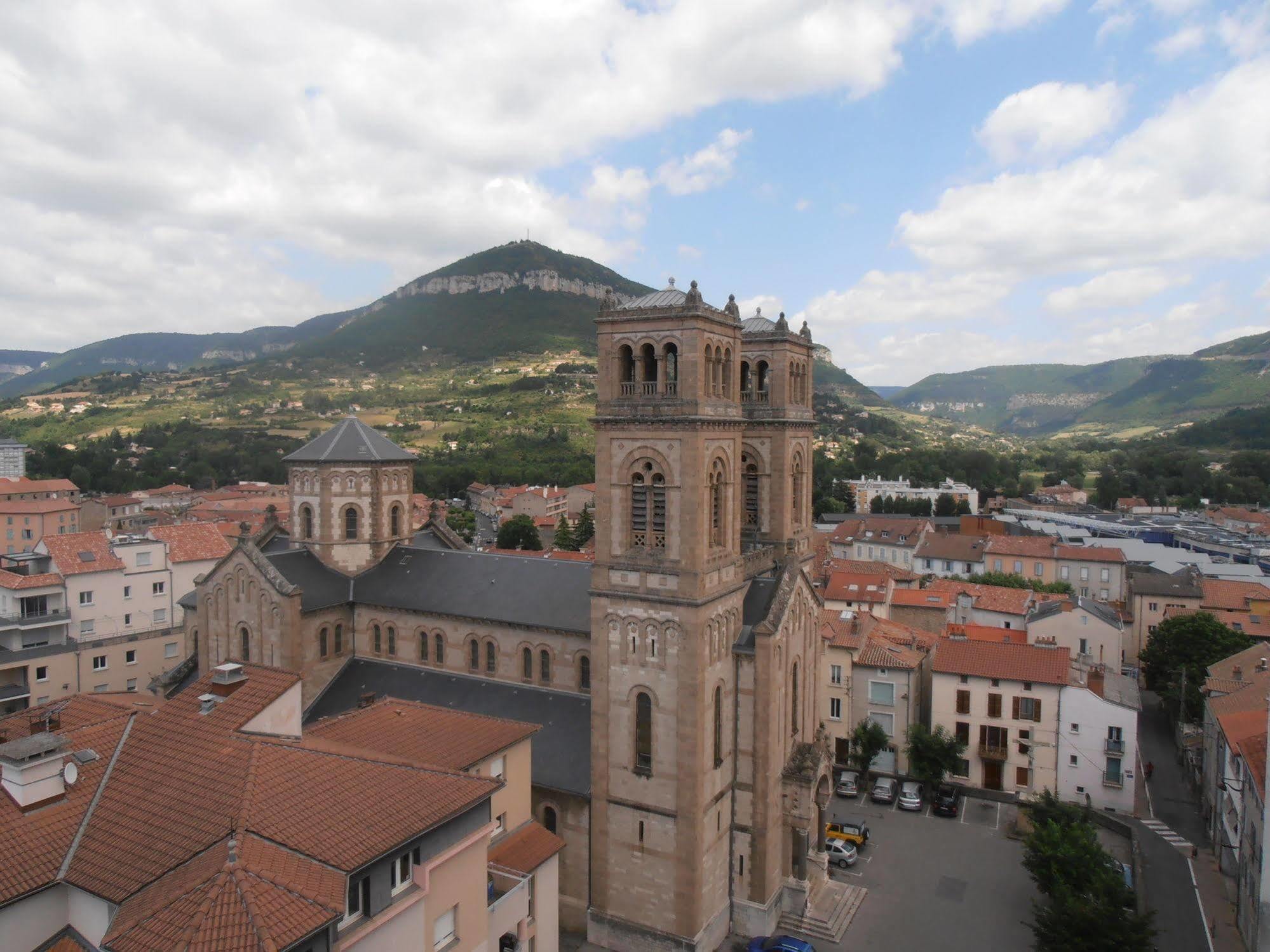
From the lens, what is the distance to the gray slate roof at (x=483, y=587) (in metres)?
33.1

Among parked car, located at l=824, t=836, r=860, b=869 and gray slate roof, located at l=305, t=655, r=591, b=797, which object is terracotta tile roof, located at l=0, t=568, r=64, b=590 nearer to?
gray slate roof, located at l=305, t=655, r=591, b=797

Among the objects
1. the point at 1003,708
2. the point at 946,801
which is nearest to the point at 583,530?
the point at 1003,708

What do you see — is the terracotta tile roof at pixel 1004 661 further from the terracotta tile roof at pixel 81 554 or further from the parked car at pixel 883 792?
the terracotta tile roof at pixel 81 554

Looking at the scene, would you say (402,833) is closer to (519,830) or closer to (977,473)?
(519,830)

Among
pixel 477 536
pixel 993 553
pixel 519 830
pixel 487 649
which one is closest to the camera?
pixel 519 830

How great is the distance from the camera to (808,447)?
3522 cm

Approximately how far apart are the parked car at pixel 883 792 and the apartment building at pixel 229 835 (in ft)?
85.5

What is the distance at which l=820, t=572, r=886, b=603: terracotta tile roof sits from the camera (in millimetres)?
58938

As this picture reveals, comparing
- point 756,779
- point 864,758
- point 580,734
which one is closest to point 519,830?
point 580,734

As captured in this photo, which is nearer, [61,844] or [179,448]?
[61,844]

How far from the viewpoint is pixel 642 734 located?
90.2 feet

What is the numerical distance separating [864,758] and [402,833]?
104ft

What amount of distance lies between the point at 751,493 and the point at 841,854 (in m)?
15.8

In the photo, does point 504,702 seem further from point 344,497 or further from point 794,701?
point 344,497
